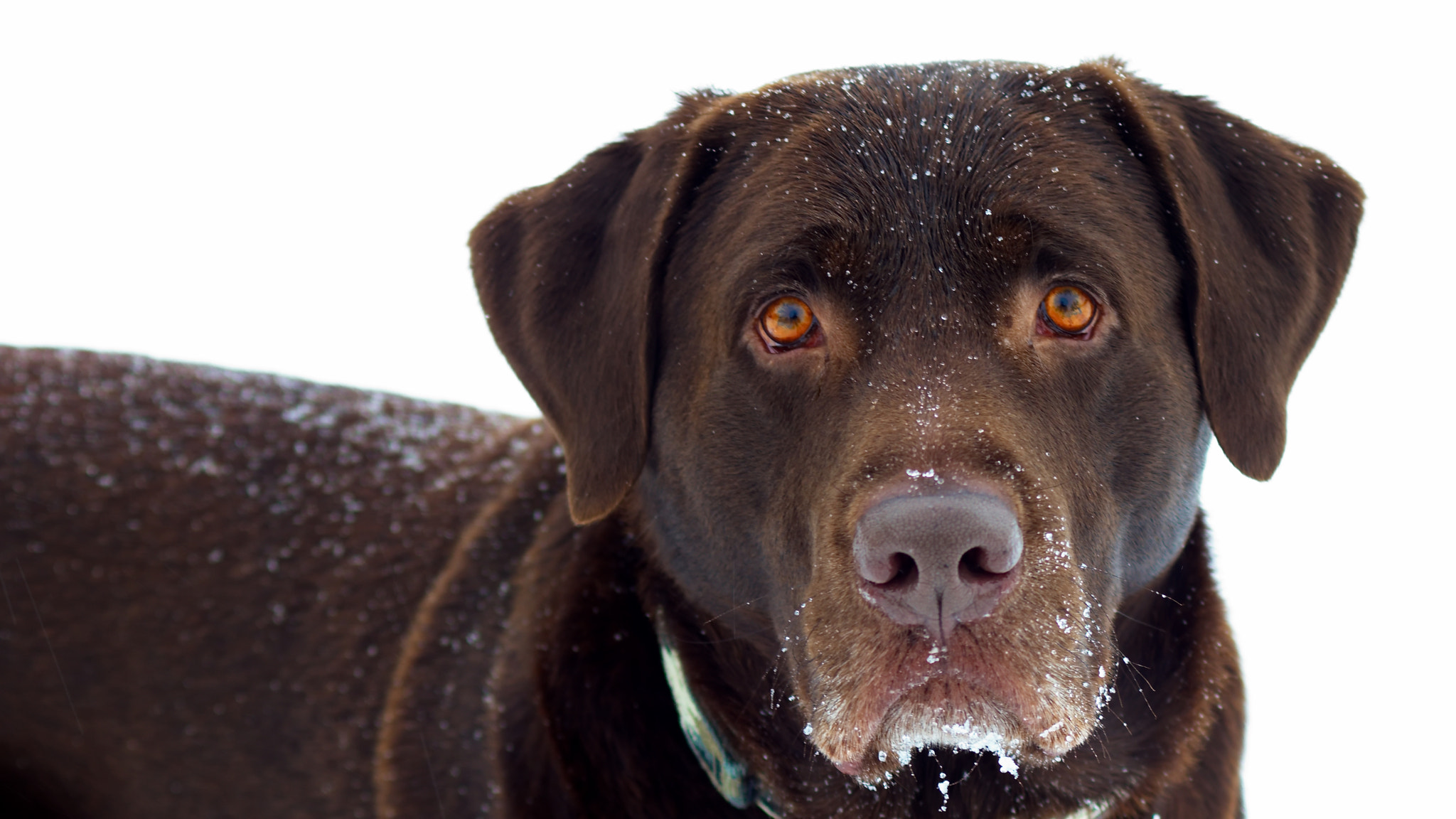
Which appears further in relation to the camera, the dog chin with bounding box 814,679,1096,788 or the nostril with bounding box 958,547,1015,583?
the dog chin with bounding box 814,679,1096,788

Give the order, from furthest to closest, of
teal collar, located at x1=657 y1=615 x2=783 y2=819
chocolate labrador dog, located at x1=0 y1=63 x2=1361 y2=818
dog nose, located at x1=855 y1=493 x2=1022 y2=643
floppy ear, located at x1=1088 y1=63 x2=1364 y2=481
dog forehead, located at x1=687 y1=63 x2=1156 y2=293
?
1. teal collar, located at x1=657 y1=615 x2=783 y2=819
2. floppy ear, located at x1=1088 y1=63 x2=1364 y2=481
3. dog forehead, located at x1=687 y1=63 x2=1156 y2=293
4. chocolate labrador dog, located at x1=0 y1=63 x2=1361 y2=818
5. dog nose, located at x1=855 y1=493 x2=1022 y2=643

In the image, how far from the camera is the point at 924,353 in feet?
7.22

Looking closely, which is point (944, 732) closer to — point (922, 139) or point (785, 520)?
point (785, 520)

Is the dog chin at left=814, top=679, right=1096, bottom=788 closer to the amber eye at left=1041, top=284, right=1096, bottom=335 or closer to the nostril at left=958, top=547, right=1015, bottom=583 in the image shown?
the nostril at left=958, top=547, right=1015, bottom=583

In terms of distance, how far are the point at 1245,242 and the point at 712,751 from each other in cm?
137

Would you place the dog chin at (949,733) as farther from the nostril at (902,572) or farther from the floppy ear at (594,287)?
the floppy ear at (594,287)

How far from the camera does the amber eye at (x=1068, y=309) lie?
7.38 feet

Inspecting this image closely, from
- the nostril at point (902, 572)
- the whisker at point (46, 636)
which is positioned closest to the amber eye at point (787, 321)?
the nostril at point (902, 572)

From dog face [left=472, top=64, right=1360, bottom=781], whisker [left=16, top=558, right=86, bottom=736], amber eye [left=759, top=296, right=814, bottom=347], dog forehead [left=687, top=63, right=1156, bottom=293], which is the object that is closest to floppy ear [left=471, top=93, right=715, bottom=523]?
dog face [left=472, top=64, right=1360, bottom=781]

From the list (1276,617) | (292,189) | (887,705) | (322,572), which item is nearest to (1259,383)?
(887,705)

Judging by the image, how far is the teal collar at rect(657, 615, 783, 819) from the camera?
2.51 m

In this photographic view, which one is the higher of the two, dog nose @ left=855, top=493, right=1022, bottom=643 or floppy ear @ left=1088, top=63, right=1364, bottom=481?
floppy ear @ left=1088, top=63, right=1364, bottom=481

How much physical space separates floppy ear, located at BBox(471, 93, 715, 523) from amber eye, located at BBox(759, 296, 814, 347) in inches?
10.7

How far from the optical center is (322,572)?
3.24m
